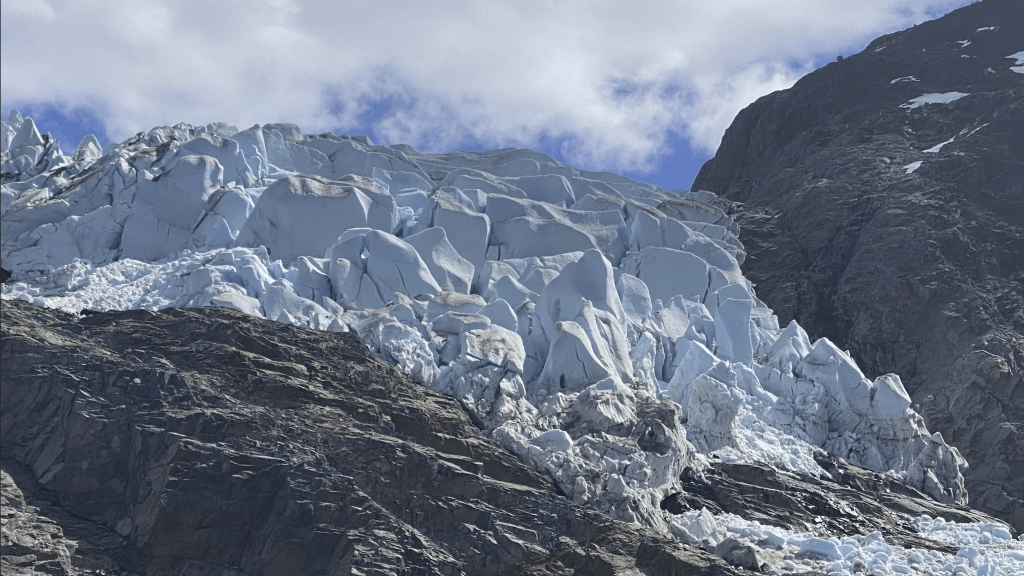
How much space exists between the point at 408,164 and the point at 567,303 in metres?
24.5

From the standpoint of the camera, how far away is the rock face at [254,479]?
3669 centimetres

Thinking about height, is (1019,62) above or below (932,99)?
above

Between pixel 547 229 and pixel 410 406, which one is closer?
pixel 410 406

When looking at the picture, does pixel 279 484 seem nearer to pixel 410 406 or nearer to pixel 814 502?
pixel 410 406

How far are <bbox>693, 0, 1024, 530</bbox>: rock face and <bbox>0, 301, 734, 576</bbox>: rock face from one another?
2412 centimetres

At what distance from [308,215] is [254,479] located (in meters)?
19.8

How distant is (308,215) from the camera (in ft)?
183

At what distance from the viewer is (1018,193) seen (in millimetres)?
71438

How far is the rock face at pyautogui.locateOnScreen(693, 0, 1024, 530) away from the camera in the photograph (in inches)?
2271

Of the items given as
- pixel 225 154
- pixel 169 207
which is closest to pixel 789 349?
pixel 169 207

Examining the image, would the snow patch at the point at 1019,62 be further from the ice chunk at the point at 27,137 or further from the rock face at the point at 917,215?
the ice chunk at the point at 27,137

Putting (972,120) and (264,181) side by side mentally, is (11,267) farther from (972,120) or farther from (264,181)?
(972,120)

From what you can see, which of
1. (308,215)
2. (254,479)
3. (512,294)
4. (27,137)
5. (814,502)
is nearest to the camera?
(254,479)

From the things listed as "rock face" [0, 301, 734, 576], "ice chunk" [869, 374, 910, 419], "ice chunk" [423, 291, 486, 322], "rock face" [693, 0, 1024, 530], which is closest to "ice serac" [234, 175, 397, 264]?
"ice chunk" [423, 291, 486, 322]
